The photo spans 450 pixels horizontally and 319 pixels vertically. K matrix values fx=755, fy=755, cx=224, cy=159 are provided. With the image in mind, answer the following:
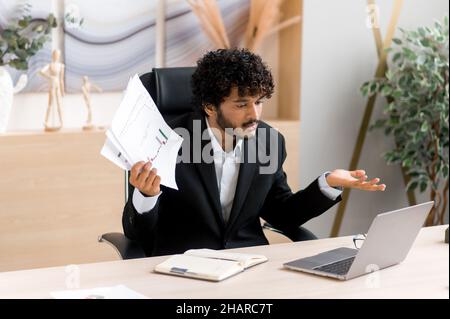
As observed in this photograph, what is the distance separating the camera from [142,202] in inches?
86.7

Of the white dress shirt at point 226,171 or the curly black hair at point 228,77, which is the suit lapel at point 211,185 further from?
the curly black hair at point 228,77

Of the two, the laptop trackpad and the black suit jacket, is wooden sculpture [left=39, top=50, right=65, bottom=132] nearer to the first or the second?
the black suit jacket

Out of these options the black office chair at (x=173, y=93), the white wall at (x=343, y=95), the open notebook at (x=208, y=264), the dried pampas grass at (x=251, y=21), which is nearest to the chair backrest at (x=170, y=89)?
the black office chair at (x=173, y=93)

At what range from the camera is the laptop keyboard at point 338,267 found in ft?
6.19

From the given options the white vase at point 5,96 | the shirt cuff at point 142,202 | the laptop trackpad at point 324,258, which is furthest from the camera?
the white vase at point 5,96

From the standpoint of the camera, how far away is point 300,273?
1.91 metres

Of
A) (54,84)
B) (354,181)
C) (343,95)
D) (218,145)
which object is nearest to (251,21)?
(343,95)

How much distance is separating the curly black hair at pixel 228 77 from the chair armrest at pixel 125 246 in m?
0.50

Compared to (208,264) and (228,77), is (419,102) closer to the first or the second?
(228,77)

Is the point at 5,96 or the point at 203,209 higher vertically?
the point at 5,96

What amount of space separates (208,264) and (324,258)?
1.07 ft

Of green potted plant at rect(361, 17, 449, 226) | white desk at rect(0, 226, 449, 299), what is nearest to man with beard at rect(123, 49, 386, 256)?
white desk at rect(0, 226, 449, 299)

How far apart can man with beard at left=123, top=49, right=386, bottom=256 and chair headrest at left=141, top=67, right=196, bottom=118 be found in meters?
0.10

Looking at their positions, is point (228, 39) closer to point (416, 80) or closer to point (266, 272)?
point (416, 80)
